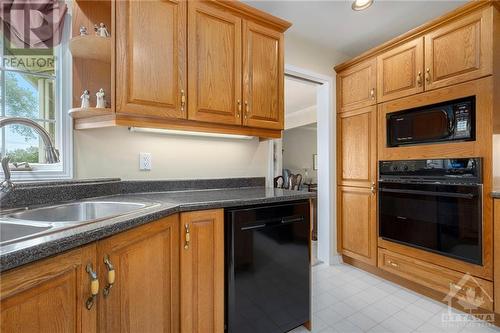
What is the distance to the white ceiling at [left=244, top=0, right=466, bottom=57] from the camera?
195 centimetres

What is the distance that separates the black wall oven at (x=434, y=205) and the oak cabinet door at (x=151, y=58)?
189cm

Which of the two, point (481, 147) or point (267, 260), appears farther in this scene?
point (481, 147)

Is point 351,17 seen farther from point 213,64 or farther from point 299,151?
point 299,151

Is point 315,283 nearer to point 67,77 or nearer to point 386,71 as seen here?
point 386,71

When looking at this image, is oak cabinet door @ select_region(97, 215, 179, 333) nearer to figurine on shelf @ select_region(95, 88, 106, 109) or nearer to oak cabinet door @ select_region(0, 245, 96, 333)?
oak cabinet door @ select_region(0, 245, 96, 333)

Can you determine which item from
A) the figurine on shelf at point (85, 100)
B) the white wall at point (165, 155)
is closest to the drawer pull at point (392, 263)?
the white wall at point (165, 155)

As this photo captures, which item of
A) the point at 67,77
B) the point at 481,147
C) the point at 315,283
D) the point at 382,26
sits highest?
the point at 382,26

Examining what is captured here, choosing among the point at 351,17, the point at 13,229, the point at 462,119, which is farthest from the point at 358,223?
the point at 13,229

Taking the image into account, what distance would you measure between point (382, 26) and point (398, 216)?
1774 millimetres

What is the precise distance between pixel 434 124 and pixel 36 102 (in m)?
2.77

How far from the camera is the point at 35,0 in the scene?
1.33 meters

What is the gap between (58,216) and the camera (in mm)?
1205

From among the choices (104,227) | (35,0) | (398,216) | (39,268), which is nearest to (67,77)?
(35,0)

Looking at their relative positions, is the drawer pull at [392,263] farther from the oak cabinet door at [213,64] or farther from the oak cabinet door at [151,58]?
the oak cabinet door at [151,58]
